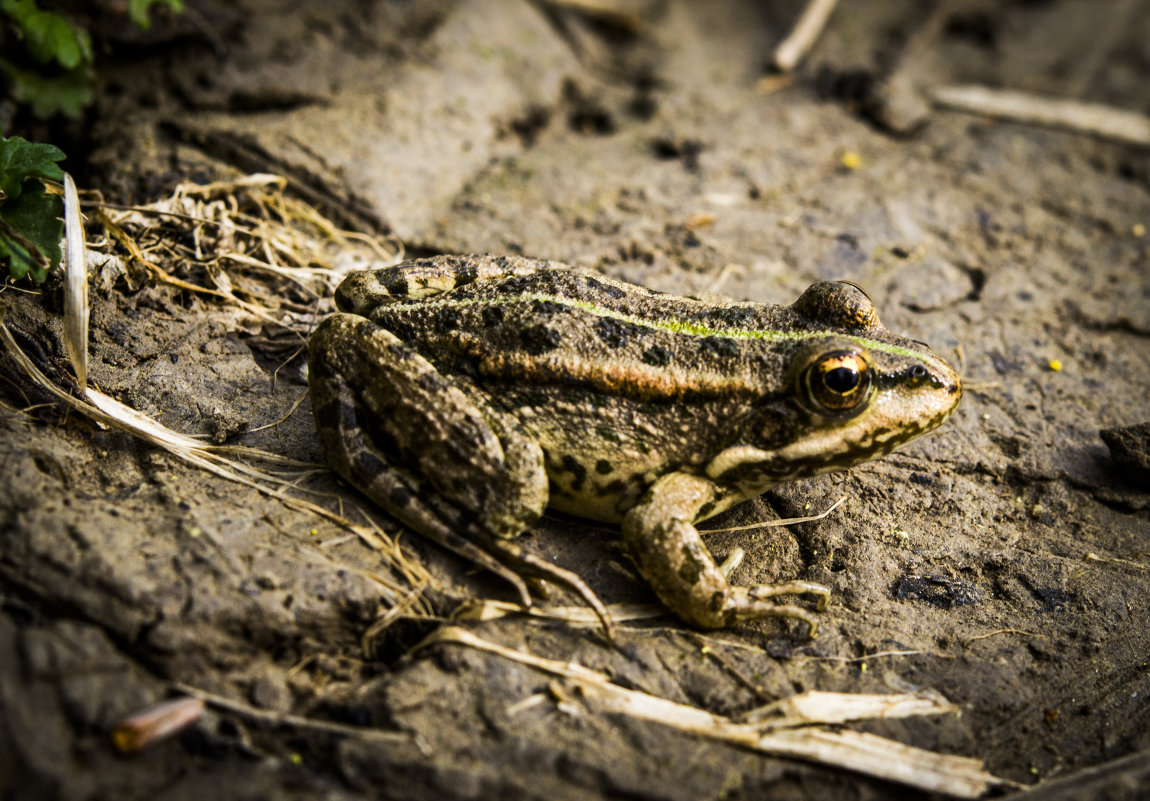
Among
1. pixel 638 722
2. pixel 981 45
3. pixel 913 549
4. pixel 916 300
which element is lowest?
pixel 638 722

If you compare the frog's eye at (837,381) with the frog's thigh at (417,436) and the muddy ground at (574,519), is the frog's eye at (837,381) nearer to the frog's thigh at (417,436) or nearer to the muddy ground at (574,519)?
the muddy ground at (574,519)

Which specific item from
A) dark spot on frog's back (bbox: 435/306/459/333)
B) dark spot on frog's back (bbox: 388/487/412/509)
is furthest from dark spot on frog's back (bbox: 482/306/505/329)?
dark spot on frog's back (bbox: 388/487/412/509)

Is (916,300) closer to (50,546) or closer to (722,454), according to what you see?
(722,454)

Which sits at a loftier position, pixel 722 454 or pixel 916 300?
pixel 916 300

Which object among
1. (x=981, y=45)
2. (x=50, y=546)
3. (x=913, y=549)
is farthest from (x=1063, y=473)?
(x=981, y=45)

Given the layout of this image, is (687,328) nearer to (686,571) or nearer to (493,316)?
(493,316)

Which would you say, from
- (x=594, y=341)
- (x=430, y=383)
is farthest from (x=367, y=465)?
(x=594, y=341)

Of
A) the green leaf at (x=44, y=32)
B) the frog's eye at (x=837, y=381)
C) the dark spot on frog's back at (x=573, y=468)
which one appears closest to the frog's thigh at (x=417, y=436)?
the dark spot on frog's back at (x=573, y=468)

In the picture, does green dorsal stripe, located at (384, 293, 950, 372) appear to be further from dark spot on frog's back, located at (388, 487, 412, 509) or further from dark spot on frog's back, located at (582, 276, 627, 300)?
dark spot on frog's back, located at (388, 487, 412, 509)
